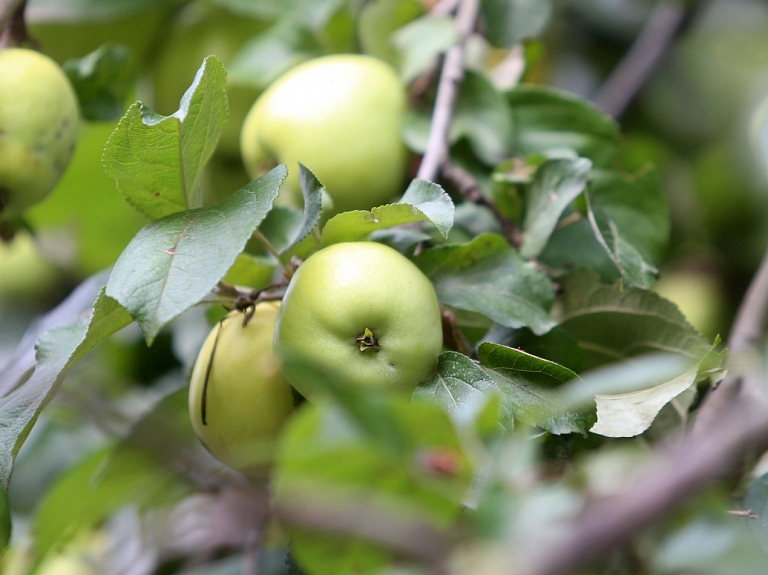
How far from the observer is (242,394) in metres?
0.44

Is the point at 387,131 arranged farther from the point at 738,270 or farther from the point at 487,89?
the point at 738,270

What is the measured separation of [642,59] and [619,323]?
600mm

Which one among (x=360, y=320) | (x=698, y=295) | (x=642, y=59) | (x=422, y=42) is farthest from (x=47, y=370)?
(x=642, y=59)

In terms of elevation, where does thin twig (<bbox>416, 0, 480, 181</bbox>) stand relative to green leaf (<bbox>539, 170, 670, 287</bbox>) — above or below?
above

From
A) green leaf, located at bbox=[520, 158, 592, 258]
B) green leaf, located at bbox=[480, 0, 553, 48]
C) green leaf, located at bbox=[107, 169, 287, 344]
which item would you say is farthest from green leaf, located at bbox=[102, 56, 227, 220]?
green leaf, located at bbox=[480, 0, 553, 48]

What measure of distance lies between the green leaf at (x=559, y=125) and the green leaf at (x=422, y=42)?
0.07 meters

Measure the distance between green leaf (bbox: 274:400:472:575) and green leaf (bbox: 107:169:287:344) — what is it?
122mm

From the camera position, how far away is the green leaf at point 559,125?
66 cm

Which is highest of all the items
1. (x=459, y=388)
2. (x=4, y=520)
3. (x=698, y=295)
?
(x=459, y=388)

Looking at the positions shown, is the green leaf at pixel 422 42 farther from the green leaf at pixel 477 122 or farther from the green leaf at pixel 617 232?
the green leaf at pixel 617 232

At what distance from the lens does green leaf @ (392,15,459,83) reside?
661 millimetres

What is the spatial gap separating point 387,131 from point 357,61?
0.07 metres

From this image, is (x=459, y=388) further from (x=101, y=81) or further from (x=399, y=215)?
(x=101, y=81)

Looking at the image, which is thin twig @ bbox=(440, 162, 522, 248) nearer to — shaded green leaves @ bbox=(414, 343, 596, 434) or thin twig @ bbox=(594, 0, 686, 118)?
shaded green leaves @ bbox=(414, 343, 596, 434)
